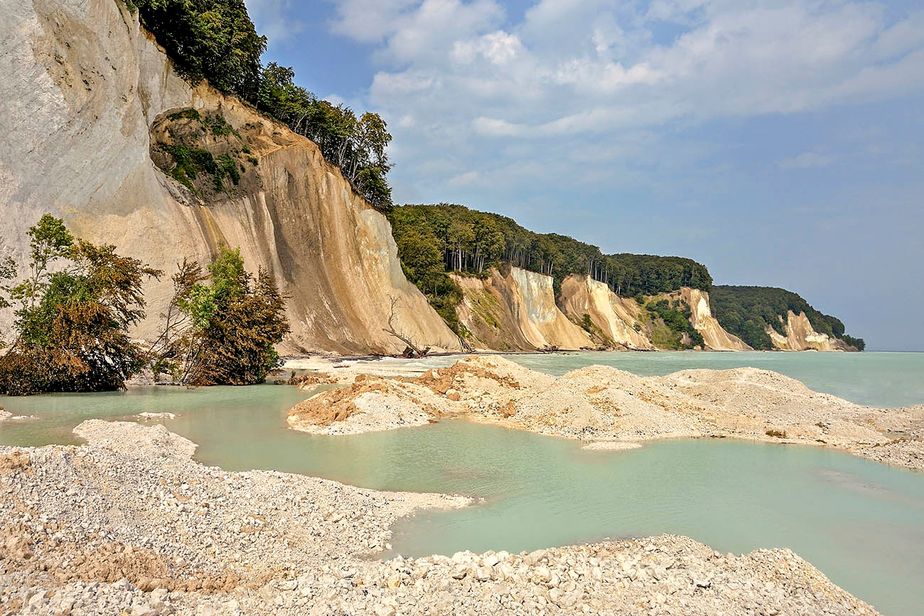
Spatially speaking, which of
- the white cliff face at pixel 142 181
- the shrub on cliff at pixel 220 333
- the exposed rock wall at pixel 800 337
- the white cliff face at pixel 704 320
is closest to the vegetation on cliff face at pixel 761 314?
the exposed rock wall at pixel 800 337

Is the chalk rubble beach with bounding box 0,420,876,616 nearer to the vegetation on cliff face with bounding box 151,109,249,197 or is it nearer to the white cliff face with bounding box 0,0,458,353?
the white cliff face with bounding box 0,0,458,353

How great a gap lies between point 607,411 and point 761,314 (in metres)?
143

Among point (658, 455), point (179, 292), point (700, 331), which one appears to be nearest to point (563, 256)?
point (700, 331)

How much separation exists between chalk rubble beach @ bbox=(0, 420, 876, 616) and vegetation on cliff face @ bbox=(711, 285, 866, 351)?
459ft

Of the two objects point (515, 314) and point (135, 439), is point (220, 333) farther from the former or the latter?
point (515, 314)

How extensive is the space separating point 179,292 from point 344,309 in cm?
1835

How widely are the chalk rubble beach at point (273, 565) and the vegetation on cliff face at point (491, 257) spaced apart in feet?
162

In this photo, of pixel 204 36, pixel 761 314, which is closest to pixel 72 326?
pixel 204 36

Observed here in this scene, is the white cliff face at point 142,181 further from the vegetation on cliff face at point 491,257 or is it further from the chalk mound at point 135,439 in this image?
the chalk mound at point 135,439

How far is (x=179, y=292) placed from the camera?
24016 millimetres

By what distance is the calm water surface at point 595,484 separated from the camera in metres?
7.62

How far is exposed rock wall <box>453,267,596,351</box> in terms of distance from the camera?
65125mm

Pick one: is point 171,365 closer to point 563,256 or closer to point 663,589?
point 663,589

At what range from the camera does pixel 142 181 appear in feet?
97.1
